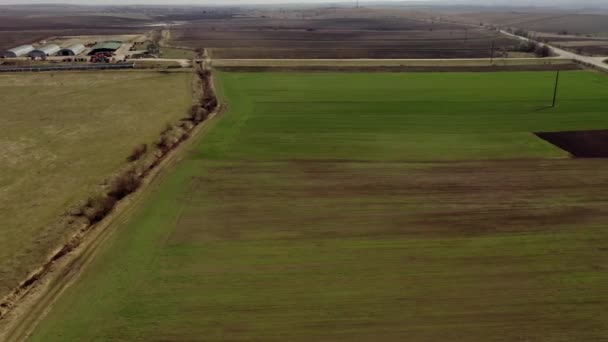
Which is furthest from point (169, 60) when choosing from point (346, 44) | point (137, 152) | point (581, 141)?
point (581, 141)

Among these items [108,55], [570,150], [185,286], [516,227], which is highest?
[108,55]

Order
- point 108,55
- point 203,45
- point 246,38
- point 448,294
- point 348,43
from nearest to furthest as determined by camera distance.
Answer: point 448,294 → point 108,55 → point 203,45 → point 348,43 → point 246,38

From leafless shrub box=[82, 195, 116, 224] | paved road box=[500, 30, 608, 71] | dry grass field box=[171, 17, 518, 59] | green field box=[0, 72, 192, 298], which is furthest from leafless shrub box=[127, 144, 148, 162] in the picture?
paved road box=[500, 30, 608, 71]

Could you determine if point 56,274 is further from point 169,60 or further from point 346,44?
point 346,44

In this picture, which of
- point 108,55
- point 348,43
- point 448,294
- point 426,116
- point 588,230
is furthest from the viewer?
point 348,43

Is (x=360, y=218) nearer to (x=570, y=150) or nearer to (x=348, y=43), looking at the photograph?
(x=570, y=150)

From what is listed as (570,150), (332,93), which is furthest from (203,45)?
(570,150)

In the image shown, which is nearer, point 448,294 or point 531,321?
point 531,321
